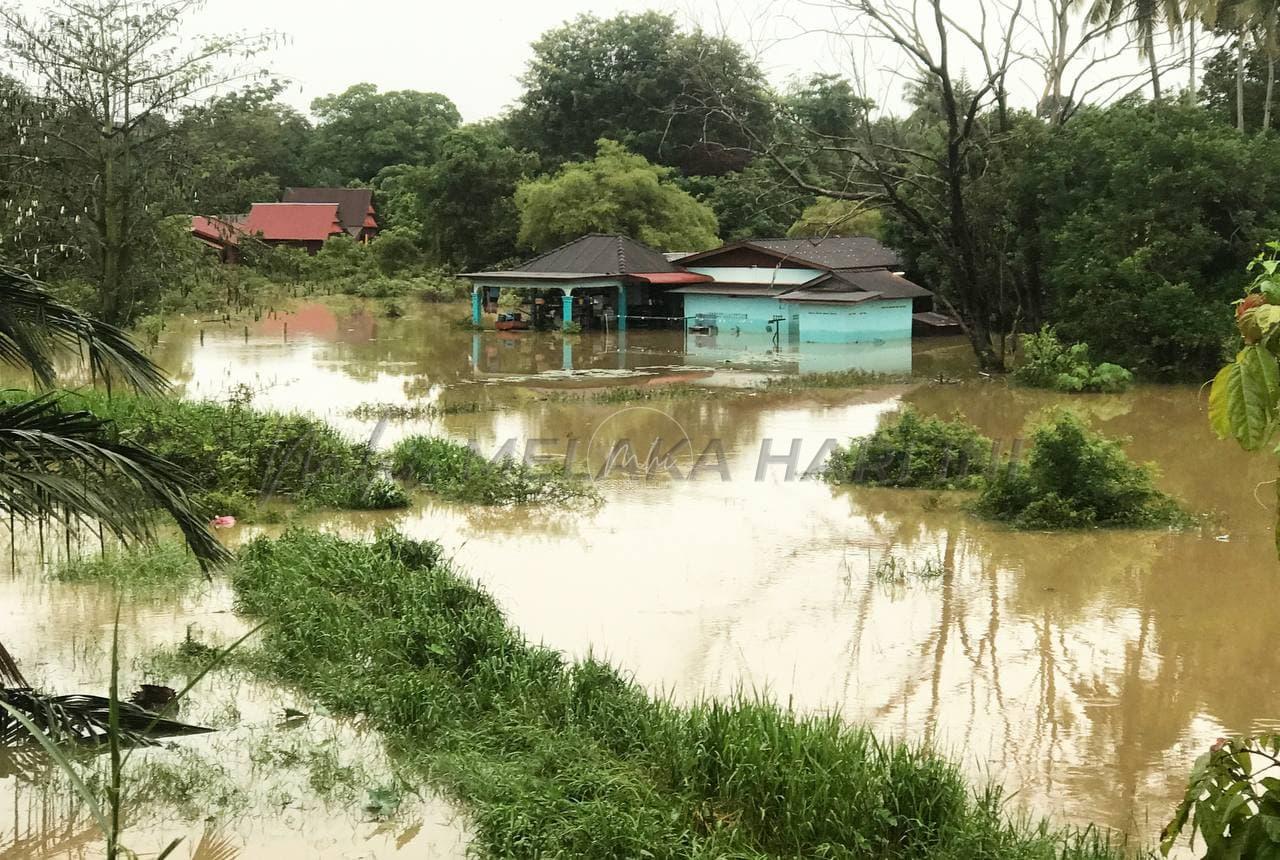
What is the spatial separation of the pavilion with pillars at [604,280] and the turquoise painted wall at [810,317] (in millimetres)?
858

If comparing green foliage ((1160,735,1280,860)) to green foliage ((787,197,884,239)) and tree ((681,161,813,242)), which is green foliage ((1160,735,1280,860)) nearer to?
green foliage ((787,197,884,239))

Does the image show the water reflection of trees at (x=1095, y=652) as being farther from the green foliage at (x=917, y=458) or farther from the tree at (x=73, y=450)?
the tree at (x=73, y=450)

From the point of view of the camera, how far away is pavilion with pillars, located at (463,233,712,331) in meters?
28.6

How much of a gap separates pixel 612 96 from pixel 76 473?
40373mm

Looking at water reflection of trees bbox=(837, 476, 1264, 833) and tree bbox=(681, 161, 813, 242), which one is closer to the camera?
water reflection of trees bbox=(837, 476, 1264, 833)

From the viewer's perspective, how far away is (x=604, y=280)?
1122 inches

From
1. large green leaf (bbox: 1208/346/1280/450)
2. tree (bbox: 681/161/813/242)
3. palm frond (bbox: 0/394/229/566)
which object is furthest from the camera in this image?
tree (bbox: 681/161/813/242)

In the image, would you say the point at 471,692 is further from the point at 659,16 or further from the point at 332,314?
the point at 659,16

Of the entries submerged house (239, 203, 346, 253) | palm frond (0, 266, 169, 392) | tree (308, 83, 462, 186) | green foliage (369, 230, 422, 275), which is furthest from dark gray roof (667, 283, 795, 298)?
tree (308, 83, 462, 186)

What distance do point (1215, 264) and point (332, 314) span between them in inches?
861

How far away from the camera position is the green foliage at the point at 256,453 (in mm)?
11234

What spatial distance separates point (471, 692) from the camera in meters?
6.21

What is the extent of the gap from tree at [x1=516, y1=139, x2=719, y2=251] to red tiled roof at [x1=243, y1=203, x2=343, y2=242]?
14.4 meters

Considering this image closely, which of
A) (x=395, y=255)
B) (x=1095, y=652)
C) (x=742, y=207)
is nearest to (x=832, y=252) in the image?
(x=742, y=207)
